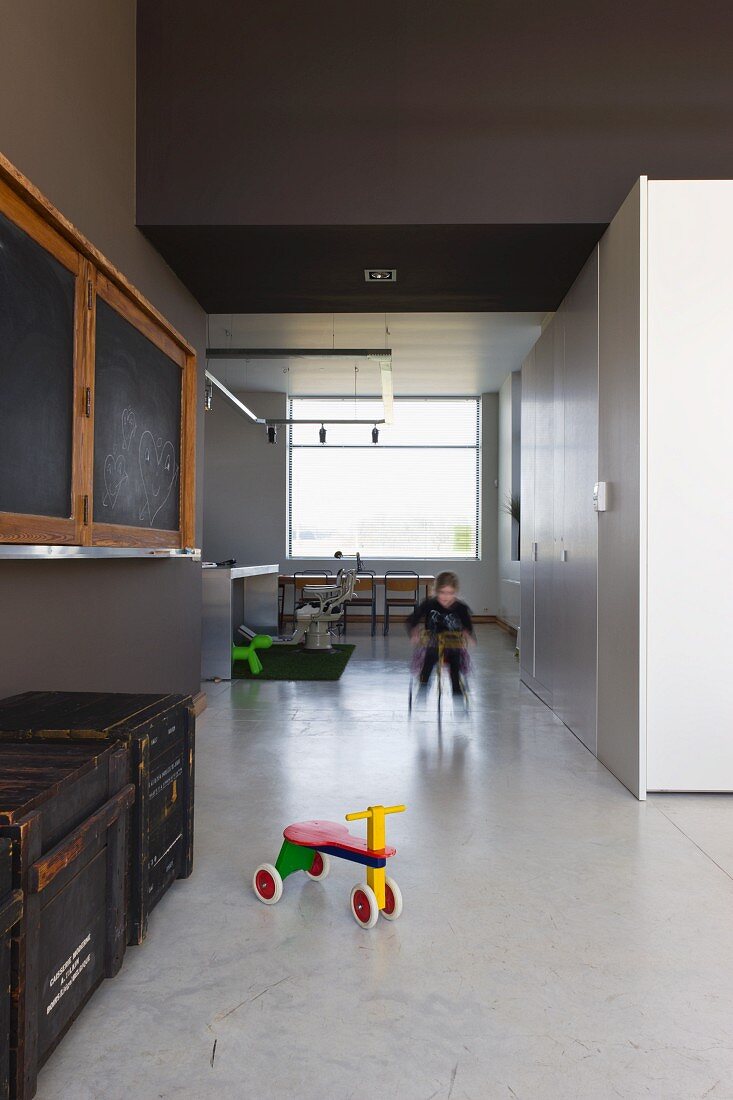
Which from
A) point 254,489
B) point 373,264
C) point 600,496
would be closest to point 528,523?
point 600,496

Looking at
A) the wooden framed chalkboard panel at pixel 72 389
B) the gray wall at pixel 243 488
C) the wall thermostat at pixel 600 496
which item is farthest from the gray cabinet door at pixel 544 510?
the gray wall at pixel 243 488

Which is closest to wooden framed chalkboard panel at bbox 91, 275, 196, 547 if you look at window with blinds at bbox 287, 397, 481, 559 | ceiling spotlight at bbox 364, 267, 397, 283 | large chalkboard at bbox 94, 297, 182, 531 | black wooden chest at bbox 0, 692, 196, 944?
large chalkboard at bbox 94, 297, 182, 531

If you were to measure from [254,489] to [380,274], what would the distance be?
7987 mm

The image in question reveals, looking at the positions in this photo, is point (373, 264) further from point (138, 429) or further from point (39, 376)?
point (39, 376)

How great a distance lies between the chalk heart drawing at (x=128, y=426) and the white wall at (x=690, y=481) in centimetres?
223

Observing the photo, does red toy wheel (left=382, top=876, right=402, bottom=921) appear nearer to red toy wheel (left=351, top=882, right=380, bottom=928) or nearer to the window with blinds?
red toy wheel (left=351, top=882, right=380, bottom=928)

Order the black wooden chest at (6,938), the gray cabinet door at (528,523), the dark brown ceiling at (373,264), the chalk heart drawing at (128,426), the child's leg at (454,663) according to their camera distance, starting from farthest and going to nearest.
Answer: the gray cabinet door at (528,523) < the child's leg at (454,663) < the dark brown ceiling at (373,264) < the chalk heart drawing at (128,426) < the black wooden chest at (6,938)

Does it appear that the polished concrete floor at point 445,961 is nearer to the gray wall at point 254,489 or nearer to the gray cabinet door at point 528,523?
the gray cabinet door at point 528,523

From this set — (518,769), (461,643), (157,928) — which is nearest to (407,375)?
(461,643)

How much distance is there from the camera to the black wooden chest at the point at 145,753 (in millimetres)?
2031

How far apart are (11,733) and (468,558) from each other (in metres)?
10.9

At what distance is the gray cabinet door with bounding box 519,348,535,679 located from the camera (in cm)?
629

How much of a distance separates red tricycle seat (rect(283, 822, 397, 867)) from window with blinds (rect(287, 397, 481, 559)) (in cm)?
1020

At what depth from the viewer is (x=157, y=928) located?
2215 mm
